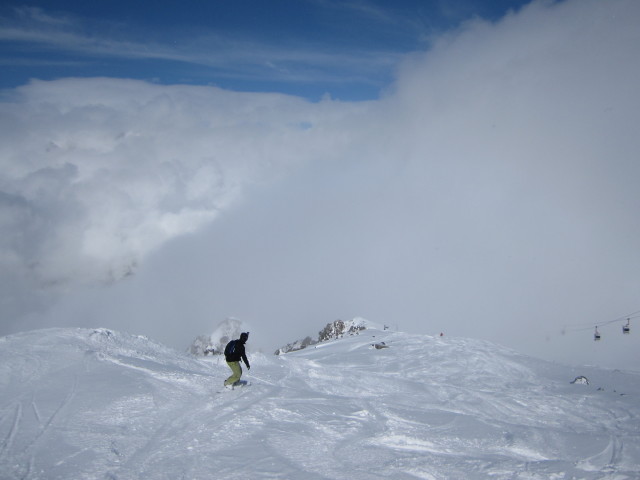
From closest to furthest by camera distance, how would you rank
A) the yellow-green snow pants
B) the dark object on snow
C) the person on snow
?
the person on snow < the yellow-green snow pants < the dark object on snow

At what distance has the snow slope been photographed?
30.9 feet

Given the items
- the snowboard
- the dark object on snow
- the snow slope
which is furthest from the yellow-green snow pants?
the dark object on snow

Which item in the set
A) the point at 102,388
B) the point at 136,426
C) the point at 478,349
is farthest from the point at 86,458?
the point at 478,349

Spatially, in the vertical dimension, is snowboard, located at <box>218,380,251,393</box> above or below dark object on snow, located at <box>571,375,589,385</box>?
above

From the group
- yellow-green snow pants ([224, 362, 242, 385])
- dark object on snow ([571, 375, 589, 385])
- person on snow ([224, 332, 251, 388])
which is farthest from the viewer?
dark object on snow ([571, 375, 589, 385])

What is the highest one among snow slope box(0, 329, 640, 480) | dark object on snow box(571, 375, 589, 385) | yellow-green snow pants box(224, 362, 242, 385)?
yellow-green snow pants box(224, 362, 242, 385)

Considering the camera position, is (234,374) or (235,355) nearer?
(235,355)

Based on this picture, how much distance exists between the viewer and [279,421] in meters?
12.2

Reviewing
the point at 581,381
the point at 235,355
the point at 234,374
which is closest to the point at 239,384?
the point at 234,374

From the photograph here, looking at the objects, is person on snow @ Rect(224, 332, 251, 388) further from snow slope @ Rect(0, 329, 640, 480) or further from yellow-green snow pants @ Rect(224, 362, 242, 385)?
snow slope @ Rect(0, 329, 640, 480)

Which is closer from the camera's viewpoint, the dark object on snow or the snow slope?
the snow slope

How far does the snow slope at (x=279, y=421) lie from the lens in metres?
9.43

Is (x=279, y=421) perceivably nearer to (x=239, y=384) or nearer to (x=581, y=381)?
(x=239, y=384)

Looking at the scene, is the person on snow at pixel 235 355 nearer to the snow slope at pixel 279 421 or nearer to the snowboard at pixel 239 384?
the snowboard at pixel 239 384
